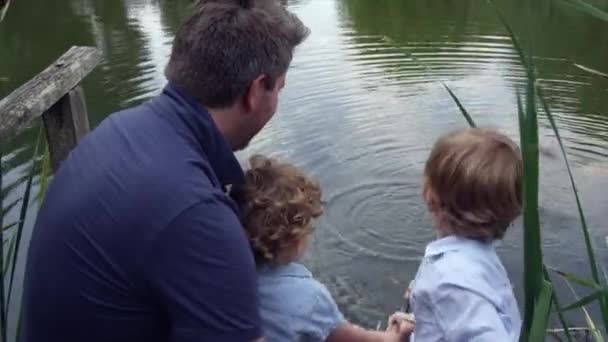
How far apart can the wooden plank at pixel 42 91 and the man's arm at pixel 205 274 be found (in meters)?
1.09

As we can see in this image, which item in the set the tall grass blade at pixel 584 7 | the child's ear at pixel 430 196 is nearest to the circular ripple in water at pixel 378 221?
the child's ear at pixel 430 196

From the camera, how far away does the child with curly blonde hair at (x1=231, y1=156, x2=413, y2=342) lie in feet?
5.95

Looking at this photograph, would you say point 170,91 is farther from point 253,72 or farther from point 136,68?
point 136,68

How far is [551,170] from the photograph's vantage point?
21.1 ft

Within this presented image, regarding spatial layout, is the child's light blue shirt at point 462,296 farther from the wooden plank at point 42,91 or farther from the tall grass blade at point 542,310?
the wooden plank at point 42,91

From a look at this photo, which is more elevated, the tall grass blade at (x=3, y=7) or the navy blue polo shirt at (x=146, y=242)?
the tall grass blade at (x=3, y=7)

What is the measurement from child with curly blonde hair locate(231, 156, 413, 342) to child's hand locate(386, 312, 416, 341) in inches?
8.9

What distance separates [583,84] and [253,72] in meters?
8.22

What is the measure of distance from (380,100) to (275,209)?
679 centimetres

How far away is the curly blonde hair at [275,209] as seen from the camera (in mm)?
1811

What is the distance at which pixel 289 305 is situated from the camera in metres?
1.87

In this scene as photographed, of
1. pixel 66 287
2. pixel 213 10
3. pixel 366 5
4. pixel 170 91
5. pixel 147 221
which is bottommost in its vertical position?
pixel 366 5

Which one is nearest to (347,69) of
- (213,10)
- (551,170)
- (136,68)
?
(136,68)

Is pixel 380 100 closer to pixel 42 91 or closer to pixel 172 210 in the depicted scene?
pixel 42 91
